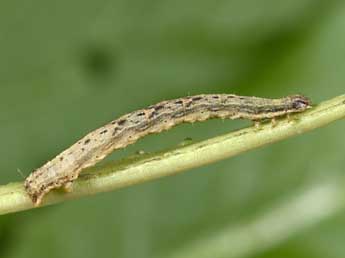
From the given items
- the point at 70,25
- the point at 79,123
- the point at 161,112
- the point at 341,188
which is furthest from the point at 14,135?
the point at 161,112

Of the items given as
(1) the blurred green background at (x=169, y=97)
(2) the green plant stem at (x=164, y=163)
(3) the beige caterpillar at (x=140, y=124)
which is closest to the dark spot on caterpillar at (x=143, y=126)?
(3) the beige caterpillar at (x=140, y=124)

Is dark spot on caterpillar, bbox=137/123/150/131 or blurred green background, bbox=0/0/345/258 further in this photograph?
blurred green background, bbox=0/0/345/258

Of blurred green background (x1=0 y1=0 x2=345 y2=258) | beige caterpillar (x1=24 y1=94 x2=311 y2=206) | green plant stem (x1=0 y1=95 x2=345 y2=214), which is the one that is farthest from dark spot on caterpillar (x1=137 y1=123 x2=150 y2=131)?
blurred green background (x1=0 y1=0 x2=345 y2=258)

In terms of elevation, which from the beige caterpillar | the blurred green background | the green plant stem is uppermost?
the blurred green background

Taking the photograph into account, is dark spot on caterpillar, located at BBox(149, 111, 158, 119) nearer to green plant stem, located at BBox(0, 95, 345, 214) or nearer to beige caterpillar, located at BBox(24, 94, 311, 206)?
beige caterpillar, located at BBox(24, 94, 311, 206)

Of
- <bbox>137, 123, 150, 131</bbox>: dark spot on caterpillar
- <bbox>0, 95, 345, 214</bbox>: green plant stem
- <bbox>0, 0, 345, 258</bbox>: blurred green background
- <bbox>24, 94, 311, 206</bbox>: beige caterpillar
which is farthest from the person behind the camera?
<bbox>0, 0, 345, 258</bbox>: blurred green background

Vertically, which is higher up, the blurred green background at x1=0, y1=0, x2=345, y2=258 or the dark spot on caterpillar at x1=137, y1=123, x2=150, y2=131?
the blurred green background at x1=0, y1=0, x2=345, y2=258

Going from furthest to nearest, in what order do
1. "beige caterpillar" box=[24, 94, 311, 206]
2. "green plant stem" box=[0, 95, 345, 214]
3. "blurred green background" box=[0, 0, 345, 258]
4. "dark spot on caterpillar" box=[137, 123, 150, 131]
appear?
"blurred green background" box=[0, 0, 345, 258] < "dark spot on caterpillar" box=[137, 123, 150, 131] < "beige caterpillar" box=[24, 94, 311, 206] < "green plant stem" box=[0, 95, 345, 214]
